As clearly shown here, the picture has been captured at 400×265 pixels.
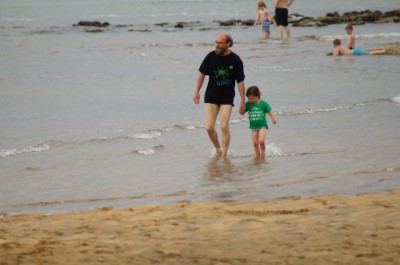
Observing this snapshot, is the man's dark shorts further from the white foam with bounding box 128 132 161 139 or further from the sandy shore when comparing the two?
the sandy shore

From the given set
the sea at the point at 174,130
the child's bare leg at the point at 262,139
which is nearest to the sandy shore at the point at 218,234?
the sea at the point at 174,130

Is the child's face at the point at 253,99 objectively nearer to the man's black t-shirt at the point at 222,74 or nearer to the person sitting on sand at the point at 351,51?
→ the man's black t-shirt at the point at 222,74

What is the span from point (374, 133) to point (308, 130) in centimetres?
105

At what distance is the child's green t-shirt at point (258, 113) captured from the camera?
10.7 m

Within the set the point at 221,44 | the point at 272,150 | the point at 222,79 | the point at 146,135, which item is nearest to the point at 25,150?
the point at 146,135

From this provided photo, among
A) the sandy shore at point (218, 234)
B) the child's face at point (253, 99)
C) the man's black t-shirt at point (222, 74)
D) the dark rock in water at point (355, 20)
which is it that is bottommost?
the dark rock in water at point (355, 20)

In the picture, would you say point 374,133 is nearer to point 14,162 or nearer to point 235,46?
point 14,162

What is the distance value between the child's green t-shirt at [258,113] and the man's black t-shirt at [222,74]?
12.4 inches

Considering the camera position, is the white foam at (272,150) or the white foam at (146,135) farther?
the white foam at (146,135)

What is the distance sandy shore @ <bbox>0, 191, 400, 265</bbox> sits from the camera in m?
5.61

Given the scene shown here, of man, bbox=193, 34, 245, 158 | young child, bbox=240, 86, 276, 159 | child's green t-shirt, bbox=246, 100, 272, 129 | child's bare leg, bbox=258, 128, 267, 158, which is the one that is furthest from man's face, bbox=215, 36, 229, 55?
child's bare leg, bbox=258, 128, 267, 158

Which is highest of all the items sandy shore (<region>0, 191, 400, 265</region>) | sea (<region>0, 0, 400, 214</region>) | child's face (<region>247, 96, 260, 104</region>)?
child's face (<region>247, 96, 260, 104</region>)

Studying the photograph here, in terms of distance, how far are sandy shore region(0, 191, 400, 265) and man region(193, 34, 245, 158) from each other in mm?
3046

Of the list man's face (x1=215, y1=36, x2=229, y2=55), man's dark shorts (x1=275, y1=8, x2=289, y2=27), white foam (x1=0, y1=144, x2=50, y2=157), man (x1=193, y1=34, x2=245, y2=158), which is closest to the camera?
man's face (x1=215, y1=36, x2=229, y2=55)
